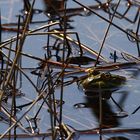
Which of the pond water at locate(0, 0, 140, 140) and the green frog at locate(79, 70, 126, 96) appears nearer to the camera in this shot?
the pond water at locate(0, 0, 140, 140)

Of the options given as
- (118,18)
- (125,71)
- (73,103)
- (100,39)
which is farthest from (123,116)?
(118,18)

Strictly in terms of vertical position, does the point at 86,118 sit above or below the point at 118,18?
below

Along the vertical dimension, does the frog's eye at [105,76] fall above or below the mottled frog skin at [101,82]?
above

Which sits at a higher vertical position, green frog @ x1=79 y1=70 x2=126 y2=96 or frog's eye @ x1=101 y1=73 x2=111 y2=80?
frog's eye @ x1=101 y1=73 x2=111 y2=80

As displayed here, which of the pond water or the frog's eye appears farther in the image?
the frog's eye

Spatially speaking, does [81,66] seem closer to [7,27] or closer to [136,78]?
[136,78]

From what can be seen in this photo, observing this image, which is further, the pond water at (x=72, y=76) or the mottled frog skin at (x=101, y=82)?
the mottled frog skin at (x=101, y=82)

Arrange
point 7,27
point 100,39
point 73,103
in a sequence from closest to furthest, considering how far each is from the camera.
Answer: point 73,103 → point 100,39 → point 7,27

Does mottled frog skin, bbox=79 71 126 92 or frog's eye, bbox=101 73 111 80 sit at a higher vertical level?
frog's eye, bbox=101 73 111 80

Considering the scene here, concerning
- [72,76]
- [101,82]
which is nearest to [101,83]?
[101,82]
